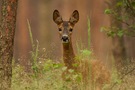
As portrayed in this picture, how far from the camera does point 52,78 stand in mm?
10023

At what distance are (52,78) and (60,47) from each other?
226 cm

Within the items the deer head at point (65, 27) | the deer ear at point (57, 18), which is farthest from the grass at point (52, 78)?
the deer ear at point (57, 18)

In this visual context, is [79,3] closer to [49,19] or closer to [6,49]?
[49,19]

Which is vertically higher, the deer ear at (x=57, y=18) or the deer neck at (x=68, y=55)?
the deer ear at (x=57, y=18)

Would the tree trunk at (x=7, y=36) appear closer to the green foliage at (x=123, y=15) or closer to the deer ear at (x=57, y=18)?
the deer ear at (x=57, y=18)

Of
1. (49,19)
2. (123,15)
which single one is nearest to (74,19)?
(123,15)

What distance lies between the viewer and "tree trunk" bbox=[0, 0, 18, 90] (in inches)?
396

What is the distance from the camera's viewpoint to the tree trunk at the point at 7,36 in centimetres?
1005

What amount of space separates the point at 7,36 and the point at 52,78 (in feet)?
2.86

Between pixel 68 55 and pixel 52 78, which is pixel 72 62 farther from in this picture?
pixel 52 78

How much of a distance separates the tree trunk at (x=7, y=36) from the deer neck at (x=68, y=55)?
1.00m

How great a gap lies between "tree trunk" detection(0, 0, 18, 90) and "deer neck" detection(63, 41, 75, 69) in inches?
39.4

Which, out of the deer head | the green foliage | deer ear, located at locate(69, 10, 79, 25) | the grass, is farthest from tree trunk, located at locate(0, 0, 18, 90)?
the green foliage

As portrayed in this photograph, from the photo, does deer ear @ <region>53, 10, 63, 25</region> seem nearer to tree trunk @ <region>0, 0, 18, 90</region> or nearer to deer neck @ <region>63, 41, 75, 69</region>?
deer neck @ <region>63, 41, 75, 69</region>
